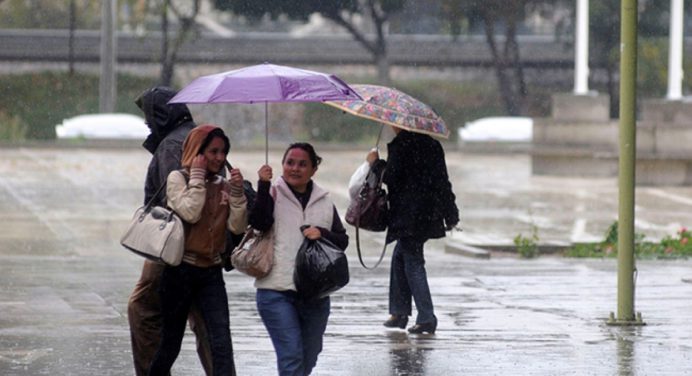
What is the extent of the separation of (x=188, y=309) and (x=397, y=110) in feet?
9.46

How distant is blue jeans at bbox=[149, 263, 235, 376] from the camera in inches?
319

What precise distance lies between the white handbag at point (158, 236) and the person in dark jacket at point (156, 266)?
10.9 inches

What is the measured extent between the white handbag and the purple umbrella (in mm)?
622

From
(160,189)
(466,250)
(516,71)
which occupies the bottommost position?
(466,250)

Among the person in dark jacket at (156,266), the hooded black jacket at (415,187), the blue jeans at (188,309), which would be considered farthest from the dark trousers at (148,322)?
the hooded black jacket at (415,187)

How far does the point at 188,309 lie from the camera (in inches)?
324

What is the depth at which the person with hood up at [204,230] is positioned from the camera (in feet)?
26.2

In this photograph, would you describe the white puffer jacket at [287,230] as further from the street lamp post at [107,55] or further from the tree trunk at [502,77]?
the tree trunk at [502,77]

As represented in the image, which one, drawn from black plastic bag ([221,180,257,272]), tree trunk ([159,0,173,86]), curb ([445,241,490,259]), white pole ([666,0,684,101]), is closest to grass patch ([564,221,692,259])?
curb ([445,241,490,259])

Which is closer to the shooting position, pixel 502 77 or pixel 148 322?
pixel 148 322

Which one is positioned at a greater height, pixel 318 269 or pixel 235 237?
pixel 235 237

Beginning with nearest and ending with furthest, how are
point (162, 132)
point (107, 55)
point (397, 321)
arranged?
point (162, 132) < point (397, 321) < point (107, 55)

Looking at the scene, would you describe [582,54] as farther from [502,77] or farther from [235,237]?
[235,237]

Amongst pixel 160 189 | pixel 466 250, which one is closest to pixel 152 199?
pixel 160 189
